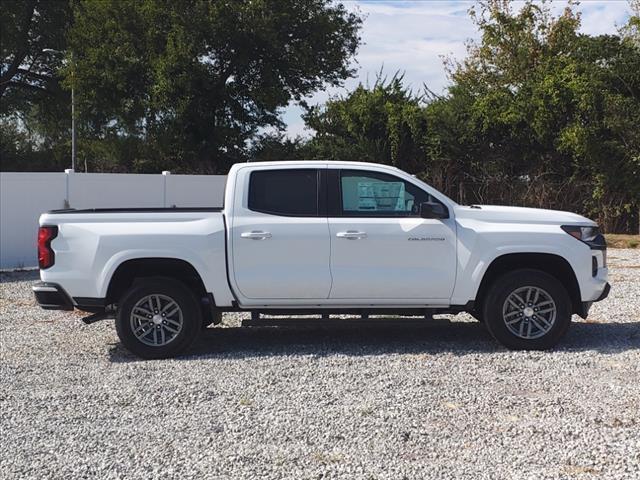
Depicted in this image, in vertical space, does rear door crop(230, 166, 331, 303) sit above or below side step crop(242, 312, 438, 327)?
above

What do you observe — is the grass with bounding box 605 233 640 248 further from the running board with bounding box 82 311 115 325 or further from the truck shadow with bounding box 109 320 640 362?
the running board with bounding box 82 311 115 325

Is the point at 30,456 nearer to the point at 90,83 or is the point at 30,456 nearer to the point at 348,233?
the point at 348,233

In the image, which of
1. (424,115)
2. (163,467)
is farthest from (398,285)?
(424,115)

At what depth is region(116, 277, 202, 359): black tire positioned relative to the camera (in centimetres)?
748

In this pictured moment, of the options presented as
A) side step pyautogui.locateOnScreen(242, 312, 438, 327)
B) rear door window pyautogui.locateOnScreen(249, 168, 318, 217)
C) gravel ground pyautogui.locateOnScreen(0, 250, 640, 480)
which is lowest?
gravel ground pyautogui.locateOnScreen(0, 250, 640, 480)

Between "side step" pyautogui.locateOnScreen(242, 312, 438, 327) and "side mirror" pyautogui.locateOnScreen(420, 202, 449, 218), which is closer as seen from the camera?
"side mirror" pyautogui.locateOnScreen(420, 202, 449, 218)

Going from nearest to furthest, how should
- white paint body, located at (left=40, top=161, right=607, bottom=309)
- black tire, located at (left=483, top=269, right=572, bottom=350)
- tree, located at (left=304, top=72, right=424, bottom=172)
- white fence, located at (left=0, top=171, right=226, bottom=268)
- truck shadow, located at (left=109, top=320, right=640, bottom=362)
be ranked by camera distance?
white paint body, located at (left=40, top=161, right=607, bottom=309), black tire, located at (left=483, top=269, right=572, bottom=350), truck shadow, located at (left=109, top=320, right=640, bottom=362), white fence, located at (left=0, top=171, right=226, bottom=268), tree, located at (left=304, top=72, right=424, bottom=172)

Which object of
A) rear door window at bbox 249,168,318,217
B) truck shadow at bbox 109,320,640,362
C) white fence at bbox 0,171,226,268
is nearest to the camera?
rear door window at bbox 249,168,318,217

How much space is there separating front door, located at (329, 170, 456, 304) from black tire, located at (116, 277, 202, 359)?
140 cm

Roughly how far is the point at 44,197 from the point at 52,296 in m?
8.74

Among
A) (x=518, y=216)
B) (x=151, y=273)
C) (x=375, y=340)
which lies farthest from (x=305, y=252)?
(x=518, y=216)

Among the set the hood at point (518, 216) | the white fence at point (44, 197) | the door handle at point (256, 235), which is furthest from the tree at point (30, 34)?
the hood at point (518, 216)

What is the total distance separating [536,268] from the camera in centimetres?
779

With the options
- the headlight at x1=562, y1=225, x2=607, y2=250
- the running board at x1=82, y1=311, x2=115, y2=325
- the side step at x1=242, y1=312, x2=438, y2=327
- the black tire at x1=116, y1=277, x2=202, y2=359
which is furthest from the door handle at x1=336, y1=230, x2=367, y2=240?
the running board at x1=82, y1=311, x2=115, y2=325
